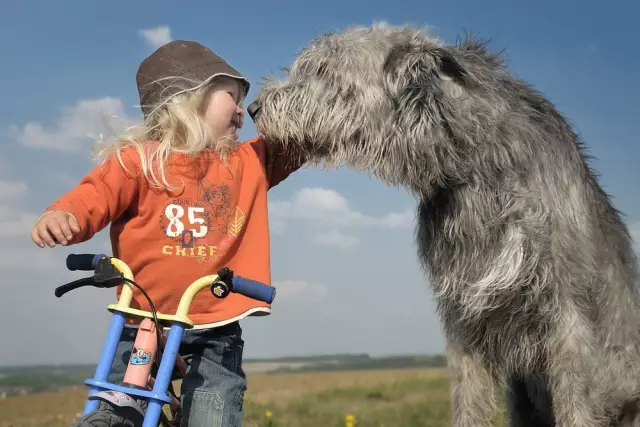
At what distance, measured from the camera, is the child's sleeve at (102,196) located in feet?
10.7

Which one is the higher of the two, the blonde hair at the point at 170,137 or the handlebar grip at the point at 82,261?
the blonde hair at the point at 170,137

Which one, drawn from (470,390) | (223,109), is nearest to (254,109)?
(223,109)

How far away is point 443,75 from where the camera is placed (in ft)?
12.3

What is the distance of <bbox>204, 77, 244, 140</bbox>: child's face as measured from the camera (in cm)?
386

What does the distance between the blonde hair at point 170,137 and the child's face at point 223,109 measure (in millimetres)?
27

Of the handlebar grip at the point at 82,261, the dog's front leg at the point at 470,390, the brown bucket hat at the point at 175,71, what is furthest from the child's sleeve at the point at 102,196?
the dog's front leg at the point at 470,390

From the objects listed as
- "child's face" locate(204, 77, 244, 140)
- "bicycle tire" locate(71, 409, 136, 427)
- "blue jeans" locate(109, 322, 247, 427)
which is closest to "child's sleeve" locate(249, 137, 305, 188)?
"child's face" locate(204, 77, 244, 140)

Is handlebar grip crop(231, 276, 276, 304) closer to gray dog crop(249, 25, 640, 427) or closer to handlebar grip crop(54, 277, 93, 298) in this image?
handlebar grip crop(54, 277, 93, 298)

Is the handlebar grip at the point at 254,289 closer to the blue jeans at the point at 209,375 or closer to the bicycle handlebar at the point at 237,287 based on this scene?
the bicycle handlebar at the point at 237,287

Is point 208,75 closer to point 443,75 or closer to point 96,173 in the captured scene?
point 96,173

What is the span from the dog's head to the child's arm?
29.7 inches

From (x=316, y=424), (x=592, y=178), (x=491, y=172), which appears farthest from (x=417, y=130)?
(x=316, y=424)

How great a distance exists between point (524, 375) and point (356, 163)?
1.67 m

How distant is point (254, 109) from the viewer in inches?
151
